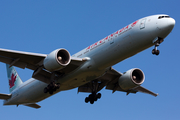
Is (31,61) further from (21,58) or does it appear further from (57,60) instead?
(57,60)

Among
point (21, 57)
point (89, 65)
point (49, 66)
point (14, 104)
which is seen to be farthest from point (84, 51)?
point (14, 104)

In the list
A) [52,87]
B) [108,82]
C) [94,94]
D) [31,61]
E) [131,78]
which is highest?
[31,61]

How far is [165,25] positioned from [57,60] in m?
9.64

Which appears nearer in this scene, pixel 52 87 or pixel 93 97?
pixel 52 87

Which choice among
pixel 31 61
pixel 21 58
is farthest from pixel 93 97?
pixel 21 58

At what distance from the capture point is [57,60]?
25594mm

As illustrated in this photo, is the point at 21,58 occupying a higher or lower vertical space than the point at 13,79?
lower

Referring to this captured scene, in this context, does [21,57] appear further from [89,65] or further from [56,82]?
[89,65]

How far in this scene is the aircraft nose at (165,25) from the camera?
78.1 feet

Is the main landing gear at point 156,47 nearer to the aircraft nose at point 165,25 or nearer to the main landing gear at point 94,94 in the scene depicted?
the aircraft nose at point 165,25

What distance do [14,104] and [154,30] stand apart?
1931cm

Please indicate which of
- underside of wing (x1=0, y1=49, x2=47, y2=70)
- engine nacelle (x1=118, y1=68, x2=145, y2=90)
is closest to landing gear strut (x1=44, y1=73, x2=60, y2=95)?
underside of wing (x1=0, y1=49, x2=47, y2=70)

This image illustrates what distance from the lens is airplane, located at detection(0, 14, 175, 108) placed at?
2452 centimetres

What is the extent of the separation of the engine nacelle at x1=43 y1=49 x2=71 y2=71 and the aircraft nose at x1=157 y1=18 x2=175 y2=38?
8.36m
